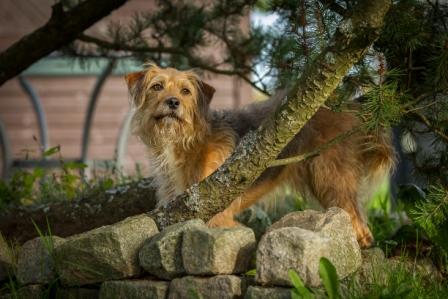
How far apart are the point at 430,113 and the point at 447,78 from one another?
313 mm

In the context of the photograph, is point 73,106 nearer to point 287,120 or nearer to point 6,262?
point 6,262

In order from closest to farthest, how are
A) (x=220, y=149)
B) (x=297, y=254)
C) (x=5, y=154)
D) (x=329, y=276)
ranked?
(x=329, y=276) < (x=297, y=254) < (x=220, y=149) < (x=5, y=154)

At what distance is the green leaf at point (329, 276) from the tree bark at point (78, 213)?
112 inches

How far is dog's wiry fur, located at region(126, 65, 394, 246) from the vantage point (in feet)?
17.6

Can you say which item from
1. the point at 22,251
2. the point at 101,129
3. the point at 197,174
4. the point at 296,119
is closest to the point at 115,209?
the point at 197,174

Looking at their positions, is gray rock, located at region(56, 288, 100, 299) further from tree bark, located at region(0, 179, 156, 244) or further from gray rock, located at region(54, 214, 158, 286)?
tree bark, located at region(0, 179, 156, 244)

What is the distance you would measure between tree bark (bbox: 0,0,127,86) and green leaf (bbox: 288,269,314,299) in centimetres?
260

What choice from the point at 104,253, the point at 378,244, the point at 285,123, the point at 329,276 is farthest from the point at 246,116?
the point at 329,276

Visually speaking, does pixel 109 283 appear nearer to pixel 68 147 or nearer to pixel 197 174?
pixel 197 174

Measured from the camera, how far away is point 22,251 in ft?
14.1

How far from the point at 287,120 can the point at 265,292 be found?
2.84 ft

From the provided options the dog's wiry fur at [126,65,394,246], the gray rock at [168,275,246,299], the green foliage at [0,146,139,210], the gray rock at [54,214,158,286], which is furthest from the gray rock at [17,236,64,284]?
the green foliage at [0,146,139,210]

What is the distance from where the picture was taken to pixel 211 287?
3557 mm

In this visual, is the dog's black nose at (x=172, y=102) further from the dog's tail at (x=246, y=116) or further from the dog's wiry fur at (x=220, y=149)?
the dog's tail at (x=246, y=116)
